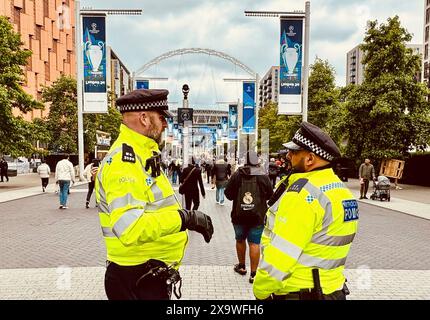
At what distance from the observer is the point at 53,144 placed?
1431 inches

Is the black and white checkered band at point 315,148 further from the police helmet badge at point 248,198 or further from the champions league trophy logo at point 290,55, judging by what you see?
the champions league trophy logo at point 290,55

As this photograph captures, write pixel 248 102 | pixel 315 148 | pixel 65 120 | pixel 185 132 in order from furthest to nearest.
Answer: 1. pixel 65 120
2. pixel 248 102
3. pixel 185 132
4. pixel 315 148

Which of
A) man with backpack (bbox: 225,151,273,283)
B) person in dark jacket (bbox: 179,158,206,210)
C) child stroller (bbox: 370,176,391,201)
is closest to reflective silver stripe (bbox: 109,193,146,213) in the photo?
man with backpack (bbox: 225,151,273,283)

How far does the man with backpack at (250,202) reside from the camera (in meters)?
5.93

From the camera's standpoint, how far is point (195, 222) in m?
2.41

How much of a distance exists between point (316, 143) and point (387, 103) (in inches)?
898

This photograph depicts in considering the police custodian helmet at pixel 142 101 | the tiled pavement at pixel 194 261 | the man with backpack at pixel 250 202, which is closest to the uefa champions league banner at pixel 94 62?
the tiled pavement at pixel 194 261

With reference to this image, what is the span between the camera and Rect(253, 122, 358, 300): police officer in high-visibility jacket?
214cm

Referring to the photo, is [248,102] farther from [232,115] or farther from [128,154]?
[128,154]

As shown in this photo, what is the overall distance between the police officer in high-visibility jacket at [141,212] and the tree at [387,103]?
22.5m

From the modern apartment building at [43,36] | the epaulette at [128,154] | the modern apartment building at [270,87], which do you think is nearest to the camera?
the epaulette at [128,154]

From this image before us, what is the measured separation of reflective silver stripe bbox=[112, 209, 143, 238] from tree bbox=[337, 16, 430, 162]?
22907 millimetres

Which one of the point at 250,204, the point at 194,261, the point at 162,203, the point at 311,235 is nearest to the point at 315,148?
the point at 311,235

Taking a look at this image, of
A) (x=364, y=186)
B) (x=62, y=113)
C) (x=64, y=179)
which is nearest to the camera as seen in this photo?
(x=64, y=179)
